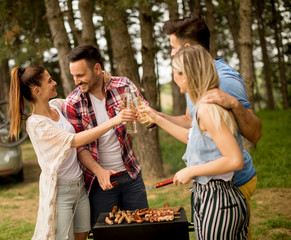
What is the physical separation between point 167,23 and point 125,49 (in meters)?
3.73

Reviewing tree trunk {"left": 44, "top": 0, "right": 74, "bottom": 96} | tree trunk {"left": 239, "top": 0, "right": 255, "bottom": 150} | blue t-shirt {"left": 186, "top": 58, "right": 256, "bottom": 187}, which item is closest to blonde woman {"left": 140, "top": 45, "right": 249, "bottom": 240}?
blue t-shirt {"left": 186, "top": 58, "right": 256, "bottom": 187}

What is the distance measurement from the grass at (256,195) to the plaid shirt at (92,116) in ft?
6.53

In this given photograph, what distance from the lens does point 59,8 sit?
19.0 ft

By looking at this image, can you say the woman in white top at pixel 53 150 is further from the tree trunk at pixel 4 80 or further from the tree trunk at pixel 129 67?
the tree trunk at pixel 4 80

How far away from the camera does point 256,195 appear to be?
5.44 m

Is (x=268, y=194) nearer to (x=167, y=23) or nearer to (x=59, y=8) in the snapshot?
(x=167, y=23)

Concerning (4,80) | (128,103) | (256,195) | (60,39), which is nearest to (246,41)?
(256,195)

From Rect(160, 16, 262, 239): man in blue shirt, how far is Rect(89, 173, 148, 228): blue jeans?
72cm

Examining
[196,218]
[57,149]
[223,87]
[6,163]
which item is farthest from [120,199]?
[6,163]

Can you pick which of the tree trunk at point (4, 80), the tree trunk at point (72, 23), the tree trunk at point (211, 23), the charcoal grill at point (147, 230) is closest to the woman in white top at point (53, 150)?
the charcoal grill at point (147, 230)

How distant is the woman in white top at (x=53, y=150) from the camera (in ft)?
8.42

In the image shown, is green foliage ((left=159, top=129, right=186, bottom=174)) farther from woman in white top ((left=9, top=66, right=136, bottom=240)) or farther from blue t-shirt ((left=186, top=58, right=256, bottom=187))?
blue t-shirt ((left=186, top=58, right=256, bottom=187))

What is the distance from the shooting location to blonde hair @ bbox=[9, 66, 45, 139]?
264cm

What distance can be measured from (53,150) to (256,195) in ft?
12.7
